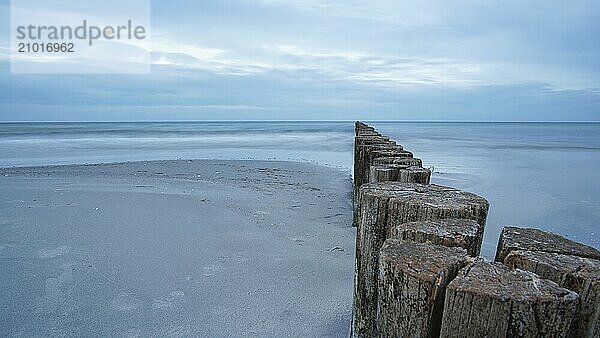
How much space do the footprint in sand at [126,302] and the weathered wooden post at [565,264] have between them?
2.45 metres

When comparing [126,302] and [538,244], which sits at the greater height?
[538,244]

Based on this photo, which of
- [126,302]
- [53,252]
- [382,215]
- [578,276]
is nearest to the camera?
[578,276]

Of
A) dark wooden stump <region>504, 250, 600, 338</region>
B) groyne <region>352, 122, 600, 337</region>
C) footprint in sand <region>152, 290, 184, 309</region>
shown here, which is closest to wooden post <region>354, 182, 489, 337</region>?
groyne <region>352, 122, 600, 337</region>

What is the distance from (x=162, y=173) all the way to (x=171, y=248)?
5.75m

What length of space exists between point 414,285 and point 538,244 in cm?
49

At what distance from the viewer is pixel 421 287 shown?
42.1 inches

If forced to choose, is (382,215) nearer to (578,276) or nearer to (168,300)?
(578,276)

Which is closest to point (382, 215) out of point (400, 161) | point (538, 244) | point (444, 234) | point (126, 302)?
point (444, 234)

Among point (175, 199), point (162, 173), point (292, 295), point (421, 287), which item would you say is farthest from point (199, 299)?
point (162, 173)

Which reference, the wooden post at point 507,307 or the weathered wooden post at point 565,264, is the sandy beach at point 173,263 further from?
the wooden post at point 507,307

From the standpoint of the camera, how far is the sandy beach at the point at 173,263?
2.78 meters

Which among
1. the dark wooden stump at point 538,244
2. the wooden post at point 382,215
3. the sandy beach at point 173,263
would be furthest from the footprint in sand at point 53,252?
the dark wooden stump at point 538,244

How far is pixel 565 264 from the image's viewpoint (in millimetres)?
1135

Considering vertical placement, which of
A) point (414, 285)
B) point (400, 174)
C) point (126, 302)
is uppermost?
point (400, 174)
